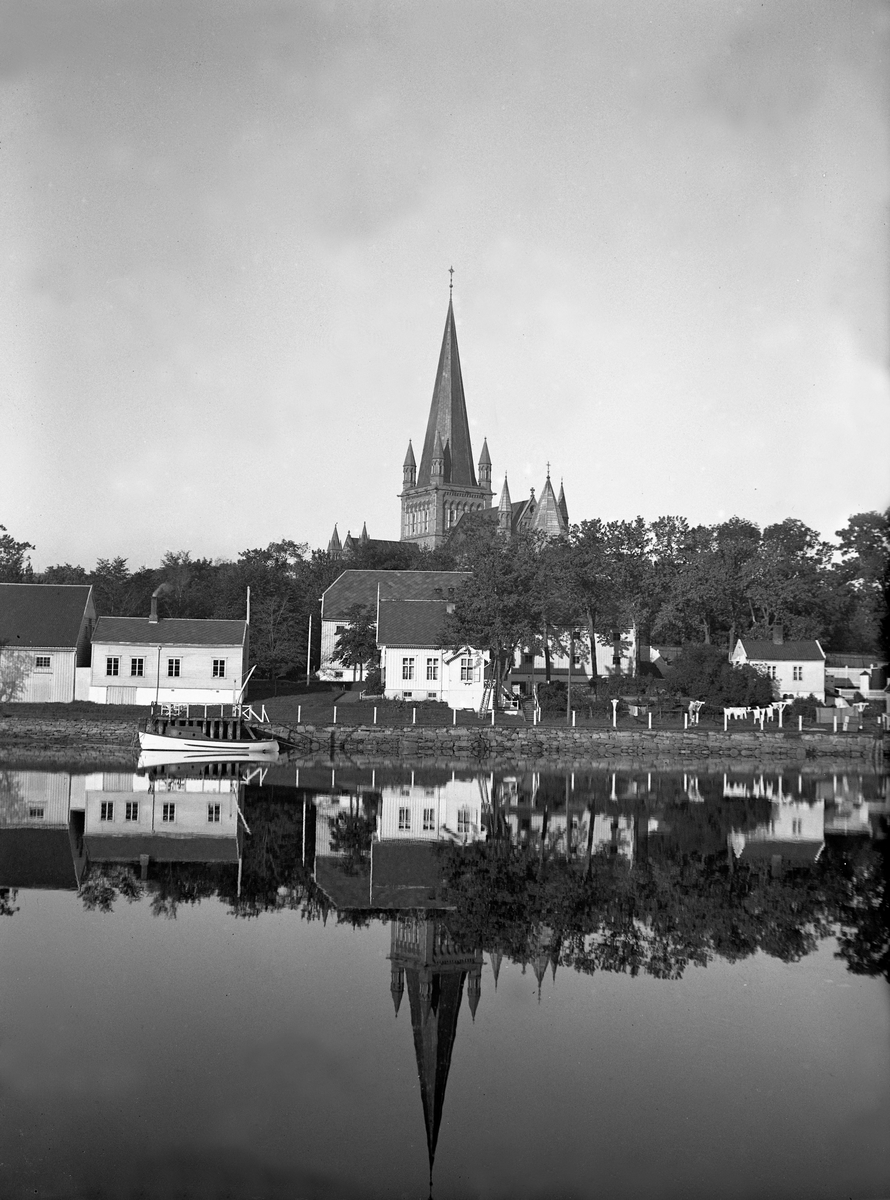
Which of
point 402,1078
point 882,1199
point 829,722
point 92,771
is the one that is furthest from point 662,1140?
point 829,722

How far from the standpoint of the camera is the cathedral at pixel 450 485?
489 feet

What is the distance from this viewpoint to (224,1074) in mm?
12109

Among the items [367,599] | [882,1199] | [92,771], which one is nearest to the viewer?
[882,1199]

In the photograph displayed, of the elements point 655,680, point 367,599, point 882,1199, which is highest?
point 367,599

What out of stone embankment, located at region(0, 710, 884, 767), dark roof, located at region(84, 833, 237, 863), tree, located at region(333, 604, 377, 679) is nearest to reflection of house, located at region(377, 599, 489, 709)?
tree, located at region(333, 604, 377, 679)

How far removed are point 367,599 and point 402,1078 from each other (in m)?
64.4

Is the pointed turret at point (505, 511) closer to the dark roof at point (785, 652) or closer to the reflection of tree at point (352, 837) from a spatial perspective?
the dark roof at point (785, 652)

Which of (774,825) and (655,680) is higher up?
(655,680)

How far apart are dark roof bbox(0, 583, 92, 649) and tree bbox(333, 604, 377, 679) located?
52.3ft

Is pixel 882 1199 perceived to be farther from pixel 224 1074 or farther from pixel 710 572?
pixel 710 572

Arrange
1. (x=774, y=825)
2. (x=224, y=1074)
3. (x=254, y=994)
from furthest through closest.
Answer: (x=774, y=825) → (x=254, y=994) → (x=224, y=1074)

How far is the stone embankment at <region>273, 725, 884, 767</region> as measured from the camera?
4666 centimetres

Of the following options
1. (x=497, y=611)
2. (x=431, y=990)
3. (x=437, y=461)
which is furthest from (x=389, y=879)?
(x=437, y=461)

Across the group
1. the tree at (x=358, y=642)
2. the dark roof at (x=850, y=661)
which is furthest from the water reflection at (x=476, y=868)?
the dark roof at (x=850, y=661)
